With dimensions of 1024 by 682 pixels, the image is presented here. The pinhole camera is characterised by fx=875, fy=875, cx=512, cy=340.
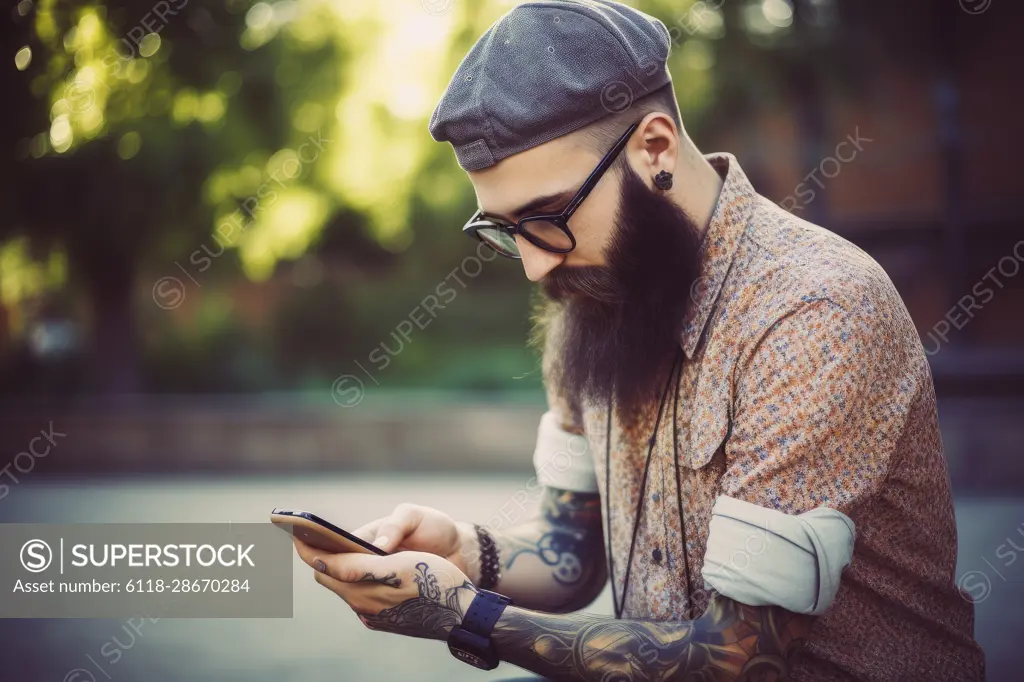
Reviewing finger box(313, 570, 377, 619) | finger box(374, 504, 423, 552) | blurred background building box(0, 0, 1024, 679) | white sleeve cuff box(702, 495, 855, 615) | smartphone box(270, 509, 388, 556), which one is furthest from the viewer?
blurred background building box(0, 0, 1024, 679)

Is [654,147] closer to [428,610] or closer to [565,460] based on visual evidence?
[565,460]

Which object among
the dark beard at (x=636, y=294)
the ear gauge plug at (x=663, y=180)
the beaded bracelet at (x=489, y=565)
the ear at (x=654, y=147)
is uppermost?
the ear at (x=654, y=147)

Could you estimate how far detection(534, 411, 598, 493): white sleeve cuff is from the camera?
2344 mm

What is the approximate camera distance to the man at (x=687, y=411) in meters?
1.61

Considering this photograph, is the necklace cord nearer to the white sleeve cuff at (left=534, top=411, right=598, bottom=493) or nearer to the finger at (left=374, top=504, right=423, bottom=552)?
the white sleeve cuff at (left=534, top=411, right=598, bottom=493)

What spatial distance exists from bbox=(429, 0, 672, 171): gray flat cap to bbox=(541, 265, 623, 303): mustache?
1.02 feet

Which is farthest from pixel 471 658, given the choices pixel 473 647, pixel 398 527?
pixel 398 527

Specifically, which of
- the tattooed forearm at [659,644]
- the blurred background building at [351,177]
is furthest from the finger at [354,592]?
the blurred background building at [351,177]

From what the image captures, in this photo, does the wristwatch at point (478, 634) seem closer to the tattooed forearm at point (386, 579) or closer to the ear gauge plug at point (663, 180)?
the tattooed forearm at point (386, 579)

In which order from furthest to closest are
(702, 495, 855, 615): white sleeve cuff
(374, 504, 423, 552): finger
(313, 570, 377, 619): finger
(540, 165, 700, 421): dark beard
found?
(374, 504, 423, 552): finger, (540, 165, 700, 421): dark beard, (313, 570, 377, 619): finger, (702, 495, 855, 615): white sleeve cuff

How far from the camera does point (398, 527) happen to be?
2131 millimetres

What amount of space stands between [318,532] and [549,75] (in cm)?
108

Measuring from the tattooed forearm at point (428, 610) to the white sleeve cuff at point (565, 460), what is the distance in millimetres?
574

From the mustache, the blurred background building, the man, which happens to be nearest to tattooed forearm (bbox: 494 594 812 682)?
the man
